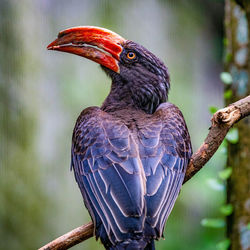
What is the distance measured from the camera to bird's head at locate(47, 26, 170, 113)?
11.6 feet

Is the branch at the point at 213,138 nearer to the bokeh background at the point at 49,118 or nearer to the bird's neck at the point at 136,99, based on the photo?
the bird's neck at the point at 136,99

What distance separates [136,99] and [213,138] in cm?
100

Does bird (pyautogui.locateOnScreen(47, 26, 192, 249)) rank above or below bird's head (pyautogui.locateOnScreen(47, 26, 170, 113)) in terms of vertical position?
below

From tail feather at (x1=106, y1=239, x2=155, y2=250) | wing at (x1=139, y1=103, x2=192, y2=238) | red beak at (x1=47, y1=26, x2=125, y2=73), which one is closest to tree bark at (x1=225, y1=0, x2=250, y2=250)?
wing at (x1=139, y1=103, x2=192, y2=238)

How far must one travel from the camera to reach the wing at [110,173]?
247 cm

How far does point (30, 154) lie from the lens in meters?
6.49

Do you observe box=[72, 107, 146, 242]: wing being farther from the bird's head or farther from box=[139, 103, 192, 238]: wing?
the bird's head

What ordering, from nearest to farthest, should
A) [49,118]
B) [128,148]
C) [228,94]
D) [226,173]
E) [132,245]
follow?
[132,245] < [128,148] < [226,173] < [228,94] < [49,118]

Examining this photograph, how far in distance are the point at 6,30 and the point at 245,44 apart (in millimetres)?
3632

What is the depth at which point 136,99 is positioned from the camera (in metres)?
3.60

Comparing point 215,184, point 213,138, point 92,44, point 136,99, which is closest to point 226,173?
point 215,184

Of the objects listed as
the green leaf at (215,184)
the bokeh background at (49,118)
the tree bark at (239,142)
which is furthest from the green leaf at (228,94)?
the bokeh background at (49,118)

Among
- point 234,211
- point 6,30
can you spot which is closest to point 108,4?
point 6,30

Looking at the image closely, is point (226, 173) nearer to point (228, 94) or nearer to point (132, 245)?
point (228, 94)
